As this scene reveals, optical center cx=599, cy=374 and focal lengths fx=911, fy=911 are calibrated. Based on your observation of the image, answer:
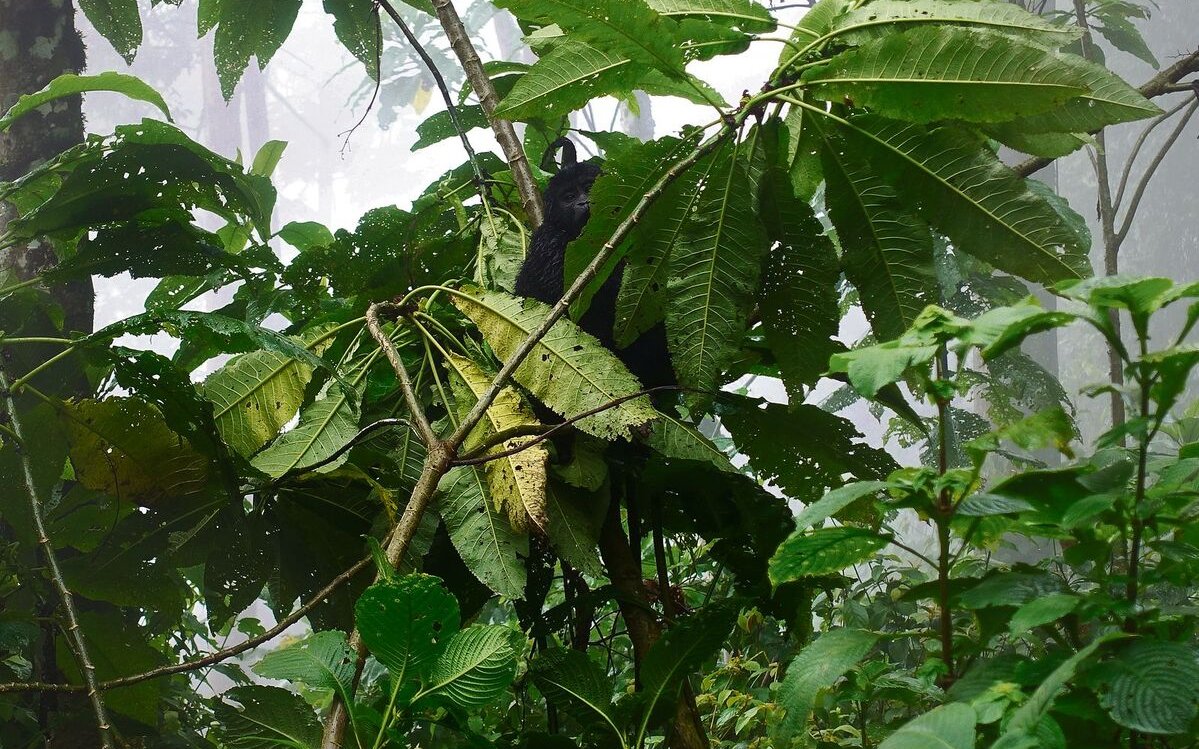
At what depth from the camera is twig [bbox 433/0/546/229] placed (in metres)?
1.07

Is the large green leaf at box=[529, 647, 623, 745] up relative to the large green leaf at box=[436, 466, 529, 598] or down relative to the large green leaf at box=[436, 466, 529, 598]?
down

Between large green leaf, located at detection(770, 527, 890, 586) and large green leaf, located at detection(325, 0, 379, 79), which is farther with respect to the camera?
large green leaf, located at detection(325, 0, 379, 79)

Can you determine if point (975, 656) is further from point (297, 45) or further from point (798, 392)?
point (297, 45)

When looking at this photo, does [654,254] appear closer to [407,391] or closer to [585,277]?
[585,277]

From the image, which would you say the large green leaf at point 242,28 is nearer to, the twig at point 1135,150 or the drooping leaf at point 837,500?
the drooping leaf at point 837,500

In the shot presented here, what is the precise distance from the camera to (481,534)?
877mm

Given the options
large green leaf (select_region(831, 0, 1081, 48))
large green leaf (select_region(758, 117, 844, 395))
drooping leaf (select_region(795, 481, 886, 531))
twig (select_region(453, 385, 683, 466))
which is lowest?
twig (select_region(453, 385, 683, 466))

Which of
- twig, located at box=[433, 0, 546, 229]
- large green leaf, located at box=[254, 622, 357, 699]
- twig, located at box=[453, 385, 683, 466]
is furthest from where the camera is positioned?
twig, located at box=[433, 0, 546, 229]

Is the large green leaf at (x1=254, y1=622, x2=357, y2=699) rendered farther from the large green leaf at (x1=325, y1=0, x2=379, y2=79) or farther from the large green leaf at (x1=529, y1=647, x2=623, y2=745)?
the large green leaf at (x1=325, y1=0, x2=379, y2=79)

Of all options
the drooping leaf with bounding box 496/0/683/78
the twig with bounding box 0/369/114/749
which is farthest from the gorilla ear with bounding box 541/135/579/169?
the twig with bounding box 0/369/114/749

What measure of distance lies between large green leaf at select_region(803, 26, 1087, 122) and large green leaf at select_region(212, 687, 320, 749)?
2.23ft

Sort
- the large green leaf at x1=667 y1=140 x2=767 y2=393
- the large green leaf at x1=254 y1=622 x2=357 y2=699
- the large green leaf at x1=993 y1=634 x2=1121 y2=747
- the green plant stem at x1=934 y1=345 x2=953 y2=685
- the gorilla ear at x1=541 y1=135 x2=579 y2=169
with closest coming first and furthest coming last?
1. the large green leaf at x1=993 y1=634 x2=1121 y2=747
2. the green plant stem at x1=934 y1=345 x2=953 y2=685
3. the large green leaf at x1=254 y1=622 x2=357 y2=699
4. the large green leaf at x1=667 y1=140 x2=767 y2=393
5. the gorilla ear at x1=541 y1=135 x2=579 y2=169

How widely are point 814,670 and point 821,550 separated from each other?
0.25 feet

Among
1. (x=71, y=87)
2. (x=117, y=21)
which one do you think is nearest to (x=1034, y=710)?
(x=71, y=87)
